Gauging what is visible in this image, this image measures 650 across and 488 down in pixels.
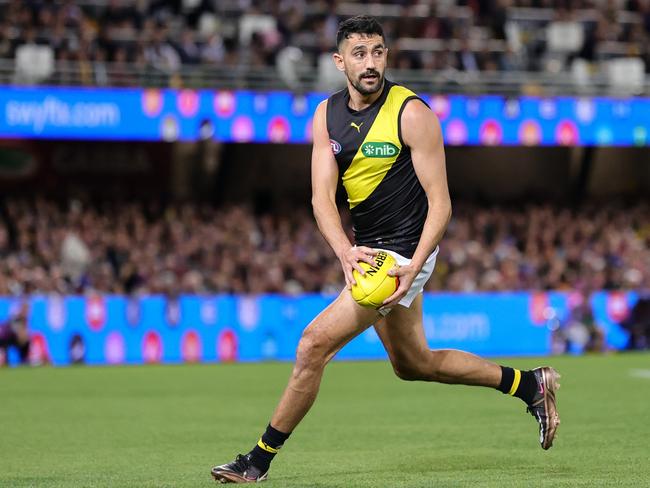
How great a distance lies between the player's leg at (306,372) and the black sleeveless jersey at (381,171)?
1.43 ft

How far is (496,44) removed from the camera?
25.8 meters

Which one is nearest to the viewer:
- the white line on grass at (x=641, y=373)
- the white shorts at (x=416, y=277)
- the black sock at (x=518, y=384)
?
the white shorts at (x=416, y=277)

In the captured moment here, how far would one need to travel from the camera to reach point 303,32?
24.8m

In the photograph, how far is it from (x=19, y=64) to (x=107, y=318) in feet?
15.4

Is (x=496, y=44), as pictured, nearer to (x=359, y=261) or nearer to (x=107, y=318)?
(x=107, y=318)

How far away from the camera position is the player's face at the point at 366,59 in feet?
22.7

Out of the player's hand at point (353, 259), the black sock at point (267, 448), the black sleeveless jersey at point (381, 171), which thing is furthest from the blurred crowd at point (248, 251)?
the player's hand at point (353, 259)

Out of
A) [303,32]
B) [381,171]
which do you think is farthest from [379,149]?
[303,32]

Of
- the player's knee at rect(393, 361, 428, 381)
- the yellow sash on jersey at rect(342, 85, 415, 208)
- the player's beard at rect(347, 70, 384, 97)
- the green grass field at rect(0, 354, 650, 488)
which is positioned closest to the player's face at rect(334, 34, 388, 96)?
the player's beard at rect(347, 70, 384, 97)

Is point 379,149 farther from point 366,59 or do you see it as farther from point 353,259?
point 353,259

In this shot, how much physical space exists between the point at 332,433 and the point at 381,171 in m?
3.57

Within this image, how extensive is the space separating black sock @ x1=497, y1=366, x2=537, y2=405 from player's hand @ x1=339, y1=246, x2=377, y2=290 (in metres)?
1.25

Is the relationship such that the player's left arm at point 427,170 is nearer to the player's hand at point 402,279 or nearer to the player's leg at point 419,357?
the player's hand at point 402,279

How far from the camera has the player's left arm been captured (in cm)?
694
